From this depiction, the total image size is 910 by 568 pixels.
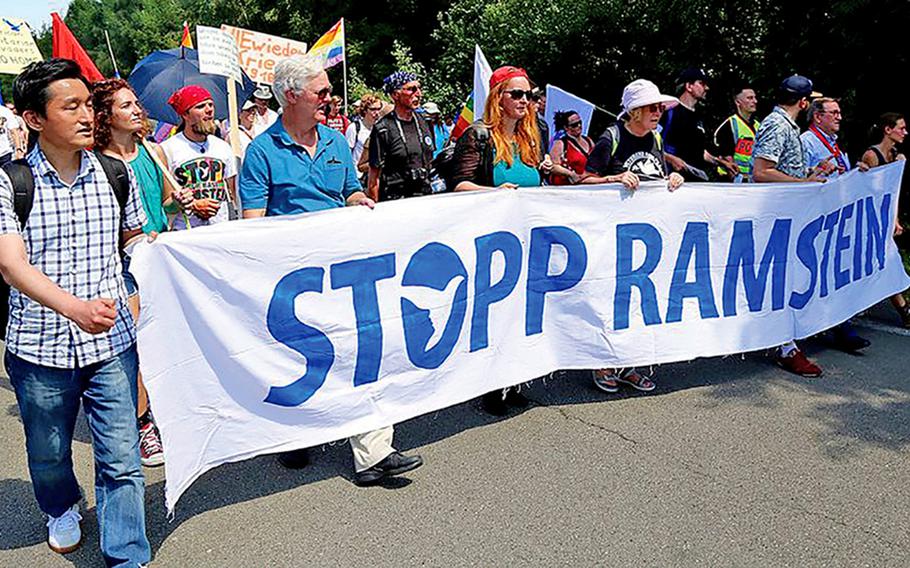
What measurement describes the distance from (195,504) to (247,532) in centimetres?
39

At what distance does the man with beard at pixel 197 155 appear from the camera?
4590 mm

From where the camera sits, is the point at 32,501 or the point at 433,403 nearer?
the point at 32,501

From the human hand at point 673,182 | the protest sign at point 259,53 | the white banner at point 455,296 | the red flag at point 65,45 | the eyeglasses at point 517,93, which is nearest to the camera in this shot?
the white banner at point 455,296

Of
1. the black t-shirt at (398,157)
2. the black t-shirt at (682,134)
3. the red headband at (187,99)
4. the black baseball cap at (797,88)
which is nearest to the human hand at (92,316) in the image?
the red headband at (187,99)

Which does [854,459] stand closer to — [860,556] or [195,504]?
[860,556]

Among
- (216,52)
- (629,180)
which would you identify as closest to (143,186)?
(216,52)

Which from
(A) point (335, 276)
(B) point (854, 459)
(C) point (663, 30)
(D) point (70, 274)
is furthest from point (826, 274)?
(C) point (663, 30)

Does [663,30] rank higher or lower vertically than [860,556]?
higher

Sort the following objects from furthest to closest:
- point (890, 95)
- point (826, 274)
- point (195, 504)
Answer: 1. point (890, 95)
2. point (826, 274)
3. point (195, 504)

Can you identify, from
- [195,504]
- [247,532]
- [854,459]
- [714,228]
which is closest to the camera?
[247,532]

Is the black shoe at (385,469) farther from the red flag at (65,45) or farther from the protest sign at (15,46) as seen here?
the protest sign at (15,46)

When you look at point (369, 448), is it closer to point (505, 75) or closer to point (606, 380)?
point (606, 380)

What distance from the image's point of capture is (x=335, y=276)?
367 centimetres

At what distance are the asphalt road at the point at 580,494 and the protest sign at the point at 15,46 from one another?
339cm
